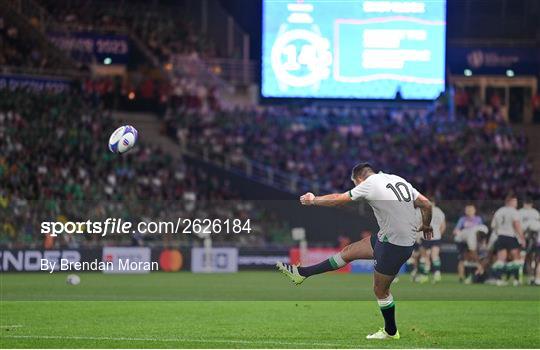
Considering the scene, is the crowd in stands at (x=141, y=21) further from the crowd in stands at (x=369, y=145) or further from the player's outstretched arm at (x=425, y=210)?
the player's outstretched arm at (x=425, y=210)

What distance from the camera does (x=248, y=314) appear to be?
1922cm

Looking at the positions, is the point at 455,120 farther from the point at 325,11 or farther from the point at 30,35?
the point at 30,35

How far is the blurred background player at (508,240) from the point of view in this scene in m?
28.5

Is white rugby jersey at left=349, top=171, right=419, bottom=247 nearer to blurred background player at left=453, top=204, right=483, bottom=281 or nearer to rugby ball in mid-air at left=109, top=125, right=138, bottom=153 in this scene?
rugby ball in mid-air at left=109, top=125, right=138, bottom=153

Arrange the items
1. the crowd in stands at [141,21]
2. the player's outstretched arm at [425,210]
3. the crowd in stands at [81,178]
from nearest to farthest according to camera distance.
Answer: the player's outstretched arm at [425,210] < the crowd in stands at [81,178] < the crowd in stands at [141,21]

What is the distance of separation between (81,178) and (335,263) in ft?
73.2

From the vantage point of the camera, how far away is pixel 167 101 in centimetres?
4659

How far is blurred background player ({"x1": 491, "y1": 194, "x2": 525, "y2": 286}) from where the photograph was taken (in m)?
28.5

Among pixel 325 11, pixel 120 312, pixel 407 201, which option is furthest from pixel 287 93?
pixel 407 201

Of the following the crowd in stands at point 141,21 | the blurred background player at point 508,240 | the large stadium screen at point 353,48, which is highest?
the crowd in stands at point 141,21

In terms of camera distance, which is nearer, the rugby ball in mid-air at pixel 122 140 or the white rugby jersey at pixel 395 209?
the white rugby jersey at pixel 395 209

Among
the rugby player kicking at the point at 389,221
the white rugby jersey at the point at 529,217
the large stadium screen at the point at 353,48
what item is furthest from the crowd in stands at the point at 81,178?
the rugby player kicking at the point at 389,221

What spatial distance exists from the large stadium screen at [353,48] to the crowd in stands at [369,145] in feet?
14.9

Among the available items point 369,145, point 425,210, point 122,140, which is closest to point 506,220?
point 122,140
